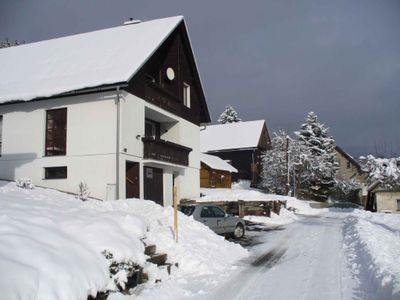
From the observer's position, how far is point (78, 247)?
7.80 metres

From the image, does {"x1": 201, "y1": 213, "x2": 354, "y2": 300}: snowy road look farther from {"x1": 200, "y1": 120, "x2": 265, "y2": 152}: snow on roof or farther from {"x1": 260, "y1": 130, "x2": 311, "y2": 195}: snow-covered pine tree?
{"x1": 200, "y1": 120, "x2": 265, "y2": 152}: snow on roof

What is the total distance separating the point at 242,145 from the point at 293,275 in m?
49.7

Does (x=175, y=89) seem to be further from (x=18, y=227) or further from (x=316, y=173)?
(x=316, y=173)

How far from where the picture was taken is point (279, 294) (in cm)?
823

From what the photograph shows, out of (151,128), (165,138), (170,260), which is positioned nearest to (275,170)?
(165,138)

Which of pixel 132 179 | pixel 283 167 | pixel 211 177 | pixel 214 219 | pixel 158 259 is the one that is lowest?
pixel 158 259

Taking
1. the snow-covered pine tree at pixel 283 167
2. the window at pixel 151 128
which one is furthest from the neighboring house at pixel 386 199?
the window at pixel 151 128

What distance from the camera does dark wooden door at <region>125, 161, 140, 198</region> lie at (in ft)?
70.3

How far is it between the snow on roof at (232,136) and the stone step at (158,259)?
4892 cm

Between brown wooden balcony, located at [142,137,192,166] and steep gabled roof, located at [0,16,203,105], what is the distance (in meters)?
3.91

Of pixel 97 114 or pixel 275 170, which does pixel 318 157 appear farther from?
pixel 97 114

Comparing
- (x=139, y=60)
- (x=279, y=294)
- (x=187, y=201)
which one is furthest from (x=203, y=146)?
(x=279, y=294)

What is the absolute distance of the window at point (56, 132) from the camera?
20.8m

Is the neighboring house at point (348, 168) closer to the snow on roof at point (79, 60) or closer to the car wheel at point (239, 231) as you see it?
the snow on roof at point (79, 60)
